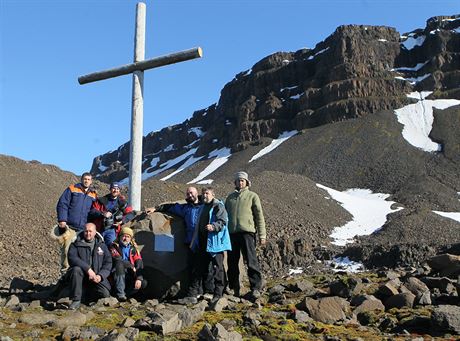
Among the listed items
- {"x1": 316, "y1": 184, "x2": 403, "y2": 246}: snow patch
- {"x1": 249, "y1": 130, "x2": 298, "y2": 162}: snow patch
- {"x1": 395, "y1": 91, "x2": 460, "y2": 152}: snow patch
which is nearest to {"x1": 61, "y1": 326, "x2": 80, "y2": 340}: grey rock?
{"x1": 316, "y1": 184, "x2": 403, "y2": 246}: snow patch

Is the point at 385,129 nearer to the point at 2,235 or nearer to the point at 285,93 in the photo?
the point at 285,93

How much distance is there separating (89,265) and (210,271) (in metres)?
2.27

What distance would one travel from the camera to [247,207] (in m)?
10.2

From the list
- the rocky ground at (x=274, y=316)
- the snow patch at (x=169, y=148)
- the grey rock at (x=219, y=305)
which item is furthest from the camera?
the snow patch at (x=169, y=148)

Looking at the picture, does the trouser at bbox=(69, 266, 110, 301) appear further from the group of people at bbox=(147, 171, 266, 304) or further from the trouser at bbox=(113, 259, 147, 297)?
the group of people at bbox=(147, 171, 266, 304)

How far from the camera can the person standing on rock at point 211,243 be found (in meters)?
9.53

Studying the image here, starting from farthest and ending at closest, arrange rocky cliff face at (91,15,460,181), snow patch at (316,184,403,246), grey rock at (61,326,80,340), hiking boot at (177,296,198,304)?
rocky cliff face at (91,15,460,181) < snow patch at (316,184,403,246) < hiking boot at (177,296,198,304) < grey rock at (61,326,80,340)

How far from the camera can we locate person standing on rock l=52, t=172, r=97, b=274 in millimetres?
10180

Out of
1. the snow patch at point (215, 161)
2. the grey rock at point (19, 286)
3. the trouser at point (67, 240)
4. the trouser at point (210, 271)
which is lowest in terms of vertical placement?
the grey rock at point (19, 286)

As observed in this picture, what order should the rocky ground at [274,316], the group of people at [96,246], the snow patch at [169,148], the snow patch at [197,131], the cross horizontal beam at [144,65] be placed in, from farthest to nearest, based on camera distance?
the snow patch at [169,148], the snow patch at [197,131], the cross horizontal beam at [144,65], the group of people at [96,246], the rocky ground at [274,316]

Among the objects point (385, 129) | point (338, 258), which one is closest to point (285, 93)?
point (385, 129)

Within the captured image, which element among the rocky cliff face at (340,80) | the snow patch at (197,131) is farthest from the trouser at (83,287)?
the snow patch at (197,131)

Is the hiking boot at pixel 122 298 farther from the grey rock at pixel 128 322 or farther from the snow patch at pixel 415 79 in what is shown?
the snow patch at pixel 415 79

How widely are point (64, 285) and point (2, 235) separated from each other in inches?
599
